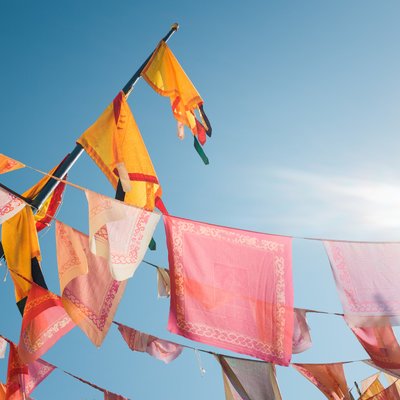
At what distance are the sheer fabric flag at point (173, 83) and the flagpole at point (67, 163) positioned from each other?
13cm

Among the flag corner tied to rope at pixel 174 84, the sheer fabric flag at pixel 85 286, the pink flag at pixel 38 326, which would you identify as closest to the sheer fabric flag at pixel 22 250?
the pink flag at pixel 38 326

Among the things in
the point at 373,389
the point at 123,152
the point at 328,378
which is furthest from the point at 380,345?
the point at 373,389

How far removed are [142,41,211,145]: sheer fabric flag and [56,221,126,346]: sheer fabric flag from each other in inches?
92.1

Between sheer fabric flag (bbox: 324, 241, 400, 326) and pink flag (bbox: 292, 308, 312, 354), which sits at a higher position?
sheer fabric flag (bbox: 324, 241, 400, 326)

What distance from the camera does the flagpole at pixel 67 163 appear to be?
13.8 ft

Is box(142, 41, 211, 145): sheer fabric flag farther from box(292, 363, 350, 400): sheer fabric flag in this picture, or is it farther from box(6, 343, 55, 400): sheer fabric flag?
box(292, 363, 350, 400): sheer fabric flag

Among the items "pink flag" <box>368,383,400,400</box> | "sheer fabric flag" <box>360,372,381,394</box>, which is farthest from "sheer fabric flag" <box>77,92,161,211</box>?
"sheer fabric flag" <box>360,372,381,394</box>

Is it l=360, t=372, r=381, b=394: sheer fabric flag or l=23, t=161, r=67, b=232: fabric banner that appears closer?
l=23, t=161, r=67, b=232: fabric banner

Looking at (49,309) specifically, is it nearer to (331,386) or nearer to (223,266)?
(223,266)

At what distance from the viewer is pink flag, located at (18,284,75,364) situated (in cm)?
343

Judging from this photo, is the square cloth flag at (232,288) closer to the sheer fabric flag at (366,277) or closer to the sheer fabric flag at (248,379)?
the sheer fabric flag at (366,277)

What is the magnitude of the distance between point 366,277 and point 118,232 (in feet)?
7.74

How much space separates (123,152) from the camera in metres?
4.01

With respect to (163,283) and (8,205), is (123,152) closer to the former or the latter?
(8,205)
